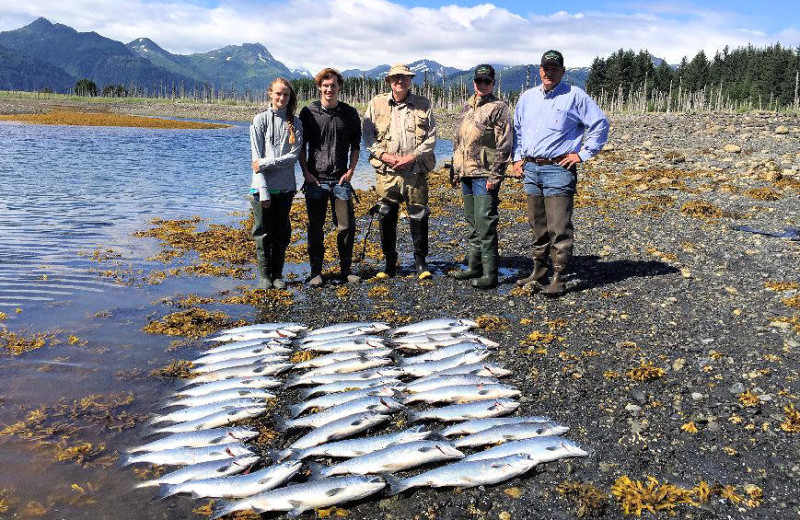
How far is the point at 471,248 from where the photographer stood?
8.99 metres

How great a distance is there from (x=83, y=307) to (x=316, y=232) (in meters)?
3.61

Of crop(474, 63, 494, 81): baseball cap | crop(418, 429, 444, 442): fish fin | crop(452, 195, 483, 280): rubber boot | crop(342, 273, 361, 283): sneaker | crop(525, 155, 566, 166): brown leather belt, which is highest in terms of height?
crop(474, 63, 494, 81): baseball cap

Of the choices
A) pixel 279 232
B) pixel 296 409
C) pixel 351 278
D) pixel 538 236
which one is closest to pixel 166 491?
pixel 296 409

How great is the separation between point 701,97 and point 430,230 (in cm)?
10282

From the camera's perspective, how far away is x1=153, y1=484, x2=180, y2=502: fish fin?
4.00 m

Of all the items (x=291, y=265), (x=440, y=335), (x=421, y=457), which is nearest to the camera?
(x=421, y=457)

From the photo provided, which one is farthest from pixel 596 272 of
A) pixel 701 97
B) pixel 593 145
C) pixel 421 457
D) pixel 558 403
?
pixel 701 97

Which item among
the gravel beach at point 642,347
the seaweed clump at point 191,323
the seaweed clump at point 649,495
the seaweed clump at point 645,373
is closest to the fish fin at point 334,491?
the gravel beach at point 642,347

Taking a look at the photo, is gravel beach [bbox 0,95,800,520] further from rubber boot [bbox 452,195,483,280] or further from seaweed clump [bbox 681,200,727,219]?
rubber boot [bbox 452,195,483,280]

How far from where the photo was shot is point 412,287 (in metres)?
8.98

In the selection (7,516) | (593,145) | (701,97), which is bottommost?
(7,516)

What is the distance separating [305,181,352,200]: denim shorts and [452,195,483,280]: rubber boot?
6.13 ft

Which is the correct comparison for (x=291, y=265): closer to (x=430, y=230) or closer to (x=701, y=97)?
(x=430, y=230)

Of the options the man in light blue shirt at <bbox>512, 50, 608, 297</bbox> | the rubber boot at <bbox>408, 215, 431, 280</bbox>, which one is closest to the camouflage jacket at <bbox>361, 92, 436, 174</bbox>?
the rubber boot at <bbox>408, 215, 431, 280</bbox>
